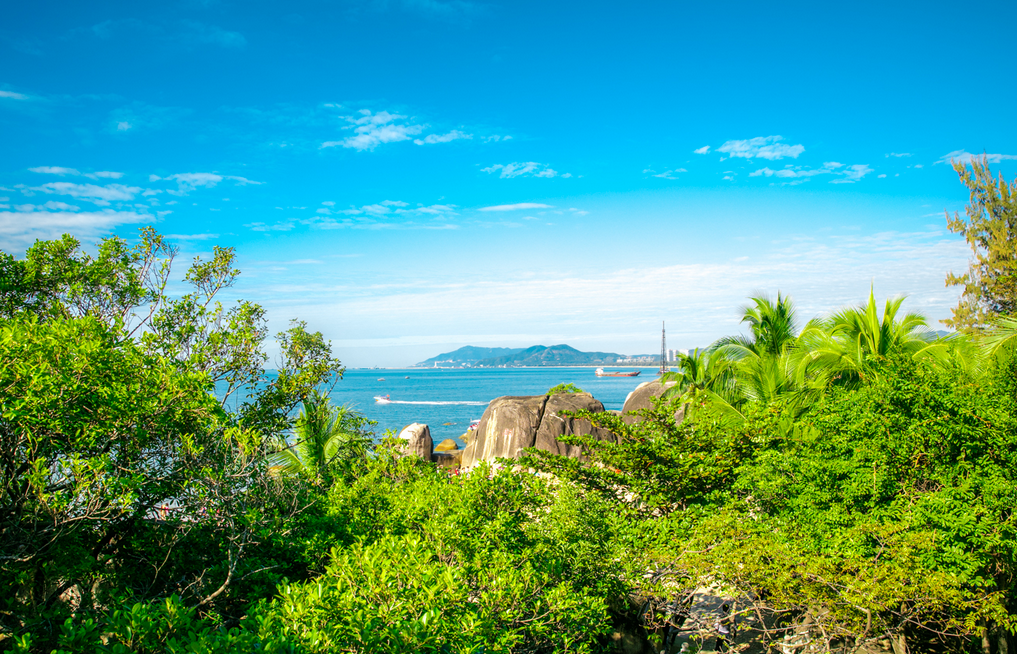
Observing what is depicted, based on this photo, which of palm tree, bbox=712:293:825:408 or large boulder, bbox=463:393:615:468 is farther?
large boulder, bbox=463:393:615:468

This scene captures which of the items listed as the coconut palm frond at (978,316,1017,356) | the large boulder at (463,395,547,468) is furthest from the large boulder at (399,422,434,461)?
the coconut palm frond at (978,316,1017,356)

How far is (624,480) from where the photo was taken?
34.1 feet

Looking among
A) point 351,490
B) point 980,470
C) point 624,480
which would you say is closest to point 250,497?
point 351,490

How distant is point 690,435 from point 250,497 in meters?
7.47

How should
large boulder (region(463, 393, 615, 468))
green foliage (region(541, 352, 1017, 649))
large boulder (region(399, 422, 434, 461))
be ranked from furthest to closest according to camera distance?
large boulder (region(399, 422, 434, 461))
large boulder (region(463, 393, 615, 468))
green foliage (region(541, 352, 1017, 649))

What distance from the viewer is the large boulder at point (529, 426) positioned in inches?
833

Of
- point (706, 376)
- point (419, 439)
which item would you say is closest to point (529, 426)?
point (419, 439)

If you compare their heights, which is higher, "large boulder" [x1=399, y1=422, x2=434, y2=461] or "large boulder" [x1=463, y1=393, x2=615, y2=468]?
"large boulder" [x1=463, y1=393, x2=615, y2=468]

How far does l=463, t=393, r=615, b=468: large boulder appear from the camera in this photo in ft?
69.4

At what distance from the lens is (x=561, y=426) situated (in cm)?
2155

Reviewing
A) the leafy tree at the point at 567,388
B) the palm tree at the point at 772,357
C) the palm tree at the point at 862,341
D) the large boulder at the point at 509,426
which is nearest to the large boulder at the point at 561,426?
the large boulder at the point at 509,426

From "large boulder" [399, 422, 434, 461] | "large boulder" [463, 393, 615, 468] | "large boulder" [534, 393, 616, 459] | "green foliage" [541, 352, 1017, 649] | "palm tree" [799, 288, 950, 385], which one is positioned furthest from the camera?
"large boulder" [399, 422, 434, 461]

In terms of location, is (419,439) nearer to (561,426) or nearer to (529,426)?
(529,426)

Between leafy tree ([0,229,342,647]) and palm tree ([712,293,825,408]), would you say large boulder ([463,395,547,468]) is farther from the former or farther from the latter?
leafy tree ([0,229,342,647])
